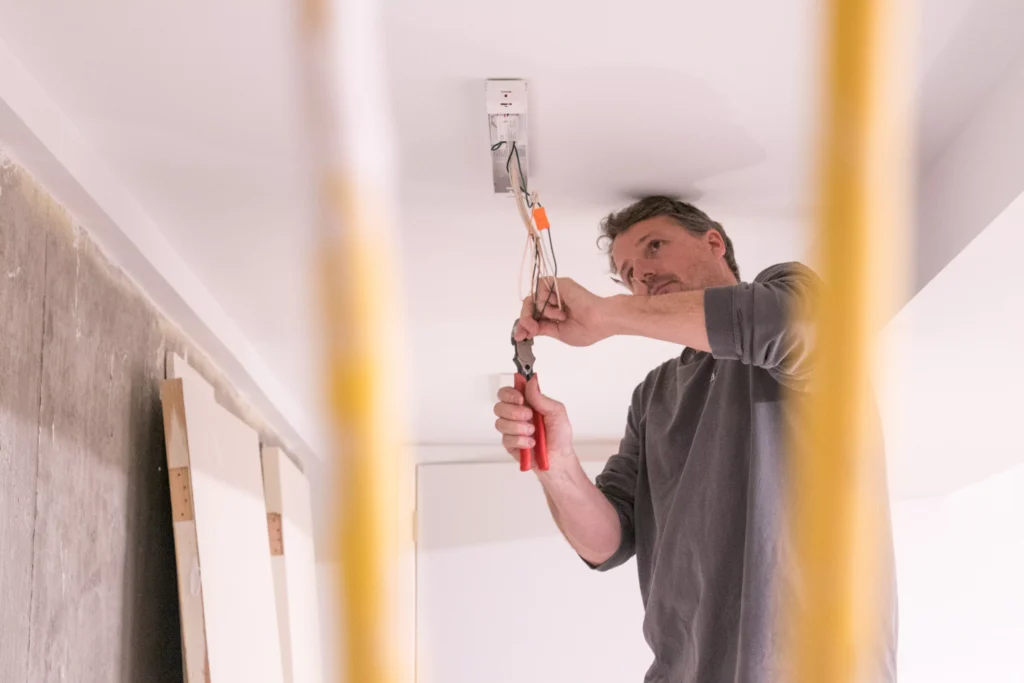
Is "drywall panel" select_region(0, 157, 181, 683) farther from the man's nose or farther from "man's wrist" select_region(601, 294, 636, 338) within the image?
the man's nose

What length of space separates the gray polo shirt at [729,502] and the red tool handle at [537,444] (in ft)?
0.78

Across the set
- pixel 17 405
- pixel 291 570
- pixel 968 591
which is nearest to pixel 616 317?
pixel 17 405

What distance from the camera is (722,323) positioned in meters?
1.22

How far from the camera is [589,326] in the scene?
4.39 feet

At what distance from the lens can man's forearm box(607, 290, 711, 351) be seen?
1234mm

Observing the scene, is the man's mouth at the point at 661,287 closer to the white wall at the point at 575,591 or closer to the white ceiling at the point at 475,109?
the white ceiling at the point at 475,109

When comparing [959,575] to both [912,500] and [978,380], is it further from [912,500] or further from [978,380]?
[978,380]

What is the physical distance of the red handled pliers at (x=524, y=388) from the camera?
1316 millimetres

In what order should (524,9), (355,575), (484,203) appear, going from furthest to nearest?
(484,203) < (524,9) < (355,575)

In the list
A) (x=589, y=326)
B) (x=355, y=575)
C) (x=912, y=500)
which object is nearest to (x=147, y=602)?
(x=589, y=326)

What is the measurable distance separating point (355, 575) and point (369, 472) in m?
0.05

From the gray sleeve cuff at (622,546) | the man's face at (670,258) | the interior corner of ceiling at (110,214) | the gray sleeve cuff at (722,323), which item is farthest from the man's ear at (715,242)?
the interior corner of ceiling at (110,214)

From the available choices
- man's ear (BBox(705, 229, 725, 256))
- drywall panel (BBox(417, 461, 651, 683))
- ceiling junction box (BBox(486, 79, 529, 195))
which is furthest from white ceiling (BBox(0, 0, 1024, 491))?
drywall panel (BBox(417, 461, 651, 683))

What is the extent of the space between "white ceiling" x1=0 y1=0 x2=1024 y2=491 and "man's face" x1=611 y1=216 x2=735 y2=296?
0.40ft
